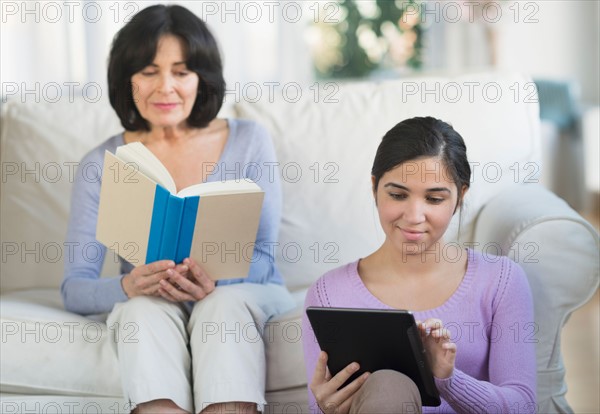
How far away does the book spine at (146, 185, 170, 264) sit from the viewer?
175cm

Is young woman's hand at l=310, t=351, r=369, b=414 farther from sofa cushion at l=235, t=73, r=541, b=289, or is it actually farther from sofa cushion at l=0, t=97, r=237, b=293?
sofa cushion at l=0, t=97, r=237, b=293

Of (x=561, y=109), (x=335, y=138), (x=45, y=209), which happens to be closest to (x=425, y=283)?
(x=335, y=138)

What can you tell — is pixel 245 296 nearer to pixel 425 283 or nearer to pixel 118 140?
pixel 425 283

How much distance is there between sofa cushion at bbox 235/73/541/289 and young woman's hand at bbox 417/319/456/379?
77 cm

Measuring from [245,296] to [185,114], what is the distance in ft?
1.66

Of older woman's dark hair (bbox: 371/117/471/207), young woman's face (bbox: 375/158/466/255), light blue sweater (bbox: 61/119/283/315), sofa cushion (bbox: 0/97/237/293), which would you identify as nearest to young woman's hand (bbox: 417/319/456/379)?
young woman's face (bbox: 375/158/466/255)

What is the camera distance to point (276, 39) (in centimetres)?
402

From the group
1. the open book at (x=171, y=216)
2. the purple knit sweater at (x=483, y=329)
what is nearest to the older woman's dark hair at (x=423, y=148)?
the purple knit sweater at (x=483, y=329)

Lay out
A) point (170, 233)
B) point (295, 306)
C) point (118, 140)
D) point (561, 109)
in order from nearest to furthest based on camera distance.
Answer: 1. point (170, 233)
2. point (295, 306)
3. point (118, 140)
4. point (561, 109)

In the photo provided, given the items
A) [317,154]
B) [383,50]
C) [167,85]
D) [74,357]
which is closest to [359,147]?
[317,154]

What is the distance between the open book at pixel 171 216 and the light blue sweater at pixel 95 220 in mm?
163

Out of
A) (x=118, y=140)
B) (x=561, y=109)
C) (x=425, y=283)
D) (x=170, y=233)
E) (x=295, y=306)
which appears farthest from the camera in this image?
(x=561, y=109)

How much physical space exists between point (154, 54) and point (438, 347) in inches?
40.3

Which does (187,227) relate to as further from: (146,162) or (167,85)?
(167,85)
